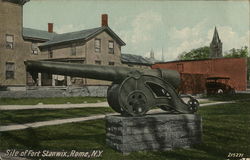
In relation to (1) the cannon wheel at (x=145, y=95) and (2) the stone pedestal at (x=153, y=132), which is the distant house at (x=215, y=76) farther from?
(1) the cannon wheel at (x=145, y=95)

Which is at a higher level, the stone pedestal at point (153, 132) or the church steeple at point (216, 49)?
the church steeple at point (216, 49)

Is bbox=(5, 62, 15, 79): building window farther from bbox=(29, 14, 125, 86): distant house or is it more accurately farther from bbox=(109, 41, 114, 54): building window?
bbox=(109, 41, 114, 54): building window

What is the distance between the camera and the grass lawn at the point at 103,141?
672 centimetres

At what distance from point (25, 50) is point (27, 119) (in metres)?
18.3

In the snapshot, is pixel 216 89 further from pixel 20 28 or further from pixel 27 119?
pixel 27 119

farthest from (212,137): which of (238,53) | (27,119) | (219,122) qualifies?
(238,53)

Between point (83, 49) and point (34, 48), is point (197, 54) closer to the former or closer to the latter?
point (83, 49)

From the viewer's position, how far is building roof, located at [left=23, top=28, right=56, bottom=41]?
109 feet

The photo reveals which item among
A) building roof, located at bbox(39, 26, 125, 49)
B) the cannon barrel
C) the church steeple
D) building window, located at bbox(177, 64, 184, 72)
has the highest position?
the church steeple

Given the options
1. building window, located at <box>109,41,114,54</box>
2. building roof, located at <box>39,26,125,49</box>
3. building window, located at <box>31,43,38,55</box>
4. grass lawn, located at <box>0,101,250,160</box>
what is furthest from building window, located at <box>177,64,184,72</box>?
grass lawn, located at <box>0,101,250,160</box>

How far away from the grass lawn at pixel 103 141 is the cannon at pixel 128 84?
1.11 metres

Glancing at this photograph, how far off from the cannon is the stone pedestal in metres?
0.25

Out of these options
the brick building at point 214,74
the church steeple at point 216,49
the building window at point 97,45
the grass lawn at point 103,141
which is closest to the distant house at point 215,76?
the brick building at point 214,74

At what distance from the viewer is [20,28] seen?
27766 mm
